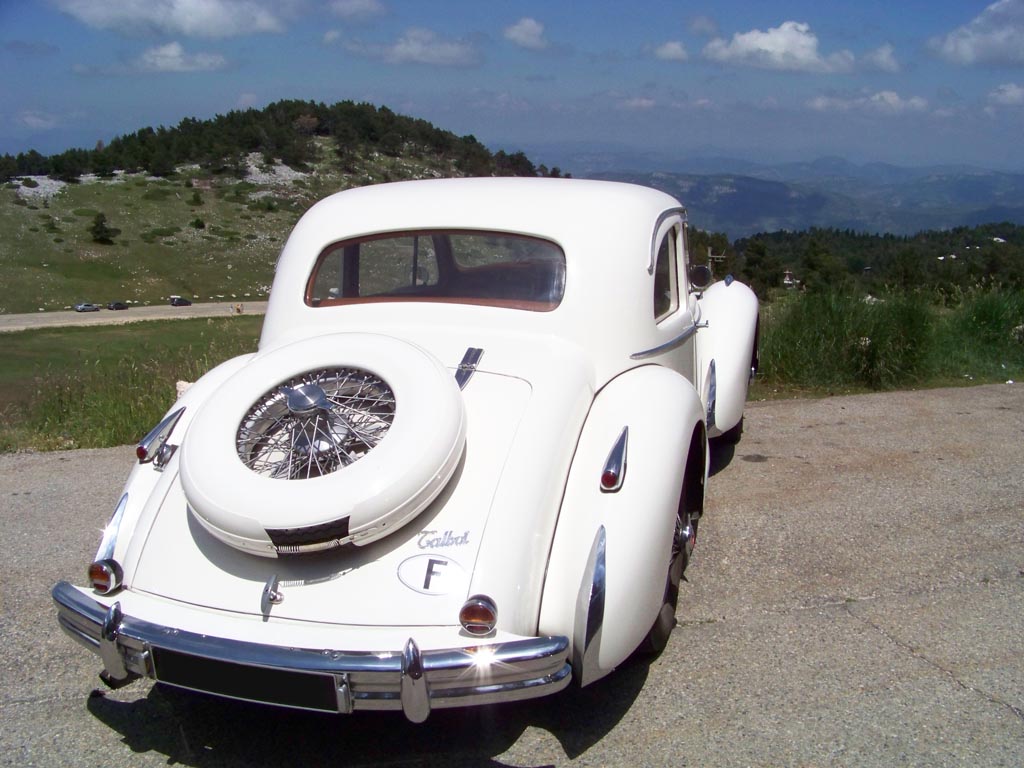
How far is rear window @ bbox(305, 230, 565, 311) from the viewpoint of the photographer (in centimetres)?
379

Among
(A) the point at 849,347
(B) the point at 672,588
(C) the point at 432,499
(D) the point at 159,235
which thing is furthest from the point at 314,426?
(D) the point at 159,235

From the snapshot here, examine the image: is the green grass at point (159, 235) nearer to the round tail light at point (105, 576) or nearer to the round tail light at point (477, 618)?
the round tail light at point (105, 576)

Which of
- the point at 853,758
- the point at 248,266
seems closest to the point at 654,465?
the point at 853,758

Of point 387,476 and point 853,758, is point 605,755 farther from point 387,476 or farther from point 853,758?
point 387,476

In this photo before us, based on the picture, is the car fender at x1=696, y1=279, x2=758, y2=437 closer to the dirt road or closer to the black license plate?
the black license plate

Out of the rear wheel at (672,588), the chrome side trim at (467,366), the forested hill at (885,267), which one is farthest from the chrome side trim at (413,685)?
the forested hill at (885,267)

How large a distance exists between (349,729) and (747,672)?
1.40 metres

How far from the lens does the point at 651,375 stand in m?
3.54

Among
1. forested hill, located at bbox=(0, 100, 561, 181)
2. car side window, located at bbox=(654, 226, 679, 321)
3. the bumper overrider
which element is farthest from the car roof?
forested hill, located at bbox=(0, 100, 561, 181)

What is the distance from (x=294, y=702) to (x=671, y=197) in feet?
10.8

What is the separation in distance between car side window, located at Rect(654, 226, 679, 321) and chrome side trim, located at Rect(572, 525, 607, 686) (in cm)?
154

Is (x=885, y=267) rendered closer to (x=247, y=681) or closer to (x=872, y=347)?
(x=872, y=347)

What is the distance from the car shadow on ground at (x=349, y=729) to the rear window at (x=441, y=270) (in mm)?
1569

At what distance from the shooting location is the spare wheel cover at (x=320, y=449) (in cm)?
262
